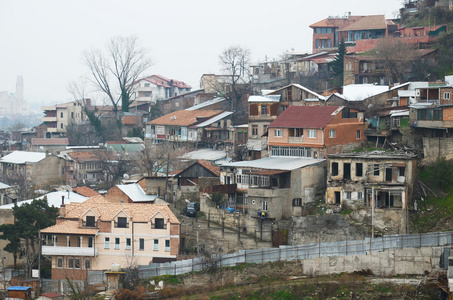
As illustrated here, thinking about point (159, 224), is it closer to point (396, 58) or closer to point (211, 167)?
point (211, 167)

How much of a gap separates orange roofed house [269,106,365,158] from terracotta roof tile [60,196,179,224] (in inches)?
313

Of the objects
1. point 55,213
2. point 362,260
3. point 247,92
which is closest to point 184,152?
point 247,92

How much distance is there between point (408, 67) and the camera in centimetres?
5578

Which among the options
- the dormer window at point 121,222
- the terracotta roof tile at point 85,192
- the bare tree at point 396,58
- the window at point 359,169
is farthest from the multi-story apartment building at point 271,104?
the dormer window at point 121,222

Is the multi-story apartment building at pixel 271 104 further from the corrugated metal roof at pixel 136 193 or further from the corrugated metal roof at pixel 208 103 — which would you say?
the corrugated metal roof at pixel 208 103

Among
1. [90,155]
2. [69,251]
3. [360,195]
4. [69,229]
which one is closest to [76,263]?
[69,251]

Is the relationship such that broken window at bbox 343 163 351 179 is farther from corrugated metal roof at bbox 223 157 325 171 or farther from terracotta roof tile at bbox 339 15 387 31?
terracotta roof tile at bbox 339 15 387 31

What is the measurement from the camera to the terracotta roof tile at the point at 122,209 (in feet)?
133

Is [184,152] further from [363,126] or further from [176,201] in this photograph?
[363,126]

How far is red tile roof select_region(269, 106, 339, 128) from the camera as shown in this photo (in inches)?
1713

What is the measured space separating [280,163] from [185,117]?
2130 centimetres

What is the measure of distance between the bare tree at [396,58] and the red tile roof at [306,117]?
40.1ft

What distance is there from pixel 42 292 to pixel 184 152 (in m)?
19.3

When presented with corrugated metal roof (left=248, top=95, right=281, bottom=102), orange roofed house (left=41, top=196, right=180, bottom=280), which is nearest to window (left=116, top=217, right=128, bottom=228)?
orange roofed house (left=41, top=196, right=180, bottom=280)
